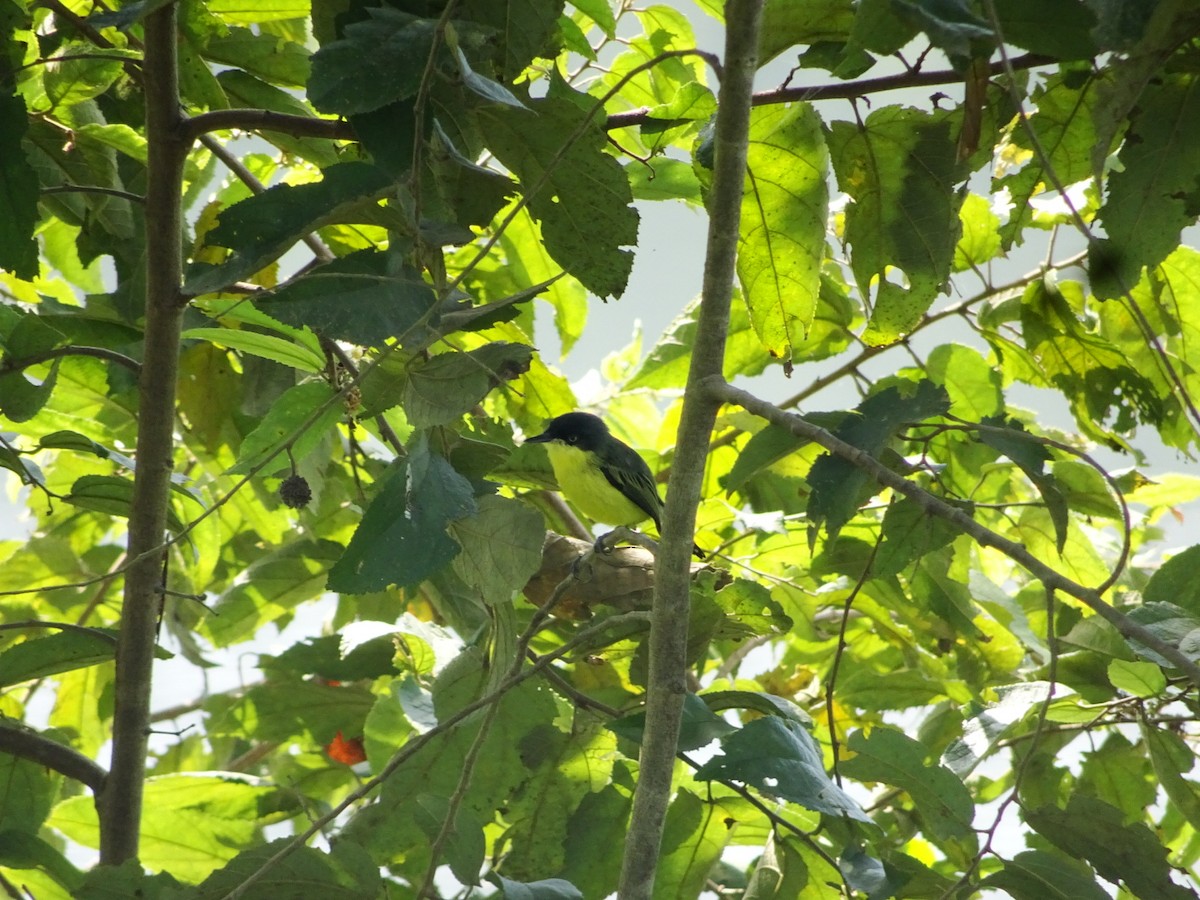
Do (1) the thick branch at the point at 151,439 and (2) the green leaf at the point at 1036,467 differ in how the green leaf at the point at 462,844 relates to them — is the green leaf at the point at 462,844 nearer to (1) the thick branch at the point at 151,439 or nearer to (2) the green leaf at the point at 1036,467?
(1) the thick branch at the point at 151,439

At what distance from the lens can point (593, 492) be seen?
299cm

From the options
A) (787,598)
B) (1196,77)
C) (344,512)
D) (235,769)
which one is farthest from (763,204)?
(235,769)

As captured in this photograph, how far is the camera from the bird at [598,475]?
2912 mm

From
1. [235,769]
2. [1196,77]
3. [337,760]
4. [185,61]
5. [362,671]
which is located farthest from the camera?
[235,769]

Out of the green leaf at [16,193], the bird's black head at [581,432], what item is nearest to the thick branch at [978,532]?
the green leaf at [16,193]

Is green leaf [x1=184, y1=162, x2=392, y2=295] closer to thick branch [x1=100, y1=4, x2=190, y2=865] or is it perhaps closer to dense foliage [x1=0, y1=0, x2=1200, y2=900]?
dense foliage [x1=0, y1=0, x2=1200, y2=900]

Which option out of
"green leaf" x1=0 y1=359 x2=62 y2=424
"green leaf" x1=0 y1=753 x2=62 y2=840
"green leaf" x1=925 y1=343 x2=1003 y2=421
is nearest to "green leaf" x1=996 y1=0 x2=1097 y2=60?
"green leaf" x1=925 y1=343 x2=1003 y2=421

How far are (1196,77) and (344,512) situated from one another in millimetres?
1655

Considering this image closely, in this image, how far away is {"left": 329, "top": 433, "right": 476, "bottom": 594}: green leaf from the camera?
918 mm

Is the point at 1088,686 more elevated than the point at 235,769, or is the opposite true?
the point at 235,769

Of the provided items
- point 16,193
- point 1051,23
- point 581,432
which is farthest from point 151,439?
point 581,432

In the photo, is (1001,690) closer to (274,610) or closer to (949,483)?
(949,483)

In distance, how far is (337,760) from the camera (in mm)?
2199

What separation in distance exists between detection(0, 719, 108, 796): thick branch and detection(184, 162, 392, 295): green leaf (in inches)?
29.4
